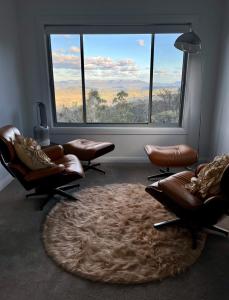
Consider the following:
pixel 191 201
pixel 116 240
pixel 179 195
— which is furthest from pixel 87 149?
pixel 191 201

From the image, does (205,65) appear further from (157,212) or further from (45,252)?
(45,252)

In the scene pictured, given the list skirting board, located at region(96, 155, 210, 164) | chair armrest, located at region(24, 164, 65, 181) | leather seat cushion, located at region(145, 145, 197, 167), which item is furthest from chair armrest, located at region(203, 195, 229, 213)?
skirting board, located at region(96, 155, 210, 164)

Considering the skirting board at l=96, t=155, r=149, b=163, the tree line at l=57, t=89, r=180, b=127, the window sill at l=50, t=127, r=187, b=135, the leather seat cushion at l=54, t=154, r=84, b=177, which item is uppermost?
the tree line at l=57, t=89, r=180, b=127

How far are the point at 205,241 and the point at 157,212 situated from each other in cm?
54

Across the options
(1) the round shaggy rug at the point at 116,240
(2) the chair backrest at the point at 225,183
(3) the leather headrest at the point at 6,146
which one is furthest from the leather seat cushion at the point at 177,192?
(3) the leather headrest at the point at 6,146

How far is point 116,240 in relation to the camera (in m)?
2.16

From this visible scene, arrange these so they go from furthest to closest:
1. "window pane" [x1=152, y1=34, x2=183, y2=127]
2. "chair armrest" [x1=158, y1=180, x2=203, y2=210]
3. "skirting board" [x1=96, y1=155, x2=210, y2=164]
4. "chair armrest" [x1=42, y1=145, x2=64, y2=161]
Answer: "skirting board" [x1=96, y1=155, x2=210, y2=164], "window pane" [x1=152, y1=34, x2=183, y2=127], "chair armrest" [x1=42, y1=145, x2=64, y2=161], "chair armrest" [x1=158, y1=180, x2=203, y2=210]

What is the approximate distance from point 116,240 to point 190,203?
71 centimetres

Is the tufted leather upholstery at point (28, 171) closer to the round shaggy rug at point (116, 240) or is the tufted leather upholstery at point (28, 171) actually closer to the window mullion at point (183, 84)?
the round shaggy rug at point (116, 240)

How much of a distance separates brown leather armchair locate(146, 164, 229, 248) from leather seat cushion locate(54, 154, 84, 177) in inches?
31.9

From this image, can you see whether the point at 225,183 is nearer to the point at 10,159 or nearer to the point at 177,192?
the point at 177,192

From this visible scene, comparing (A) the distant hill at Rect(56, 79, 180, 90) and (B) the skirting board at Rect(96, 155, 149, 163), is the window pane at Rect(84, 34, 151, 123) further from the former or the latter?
(B) the skirting board at Rect(96, 155, 149, 163)

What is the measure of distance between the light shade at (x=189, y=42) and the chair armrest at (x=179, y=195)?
1.79 meters

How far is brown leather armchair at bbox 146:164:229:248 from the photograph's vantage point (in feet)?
6.23
